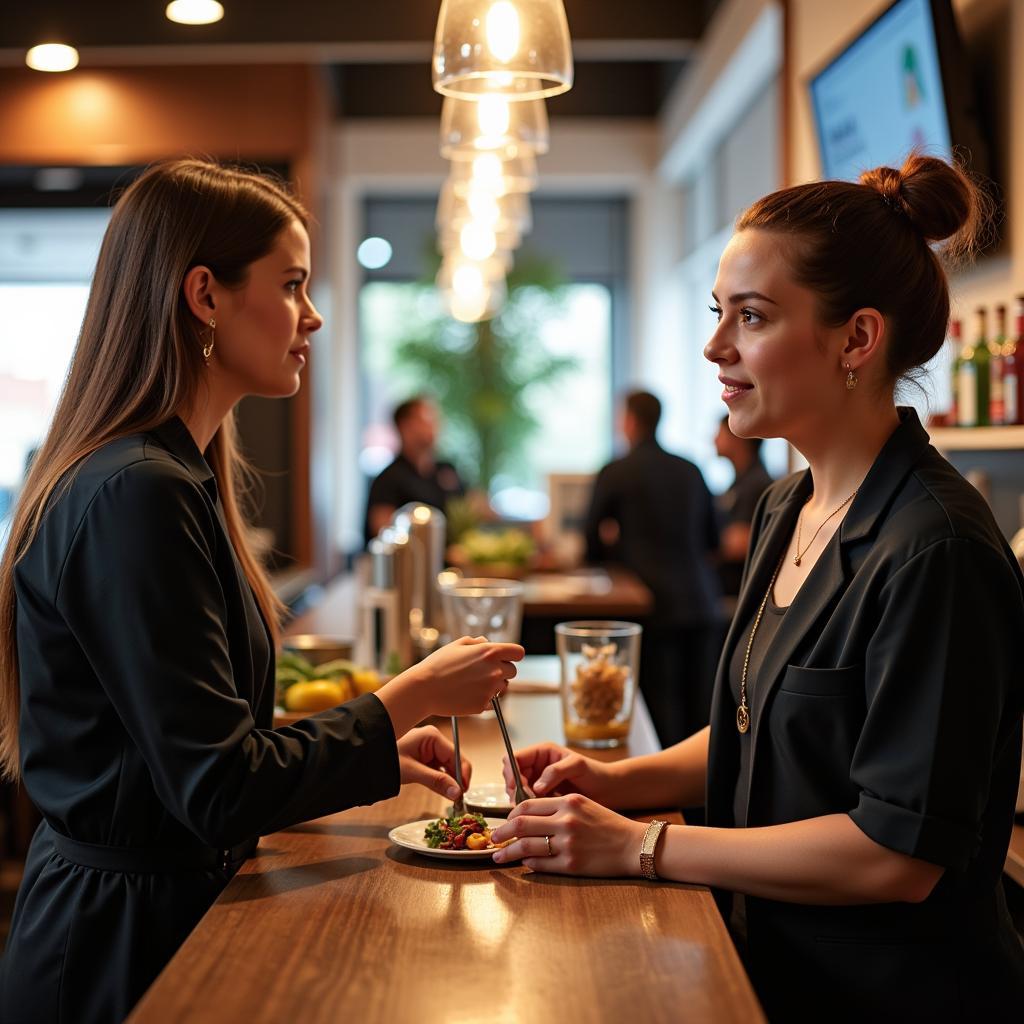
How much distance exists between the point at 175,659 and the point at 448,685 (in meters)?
0.34

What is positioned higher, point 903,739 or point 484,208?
point 484,208

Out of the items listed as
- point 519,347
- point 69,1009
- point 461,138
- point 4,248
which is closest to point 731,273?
point 69,1009

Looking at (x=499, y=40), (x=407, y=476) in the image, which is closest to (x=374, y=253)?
(x=407, y=476)

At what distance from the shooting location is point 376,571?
283 centimetres

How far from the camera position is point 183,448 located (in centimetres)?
153

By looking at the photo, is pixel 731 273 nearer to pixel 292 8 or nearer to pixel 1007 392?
pixel 1007 392

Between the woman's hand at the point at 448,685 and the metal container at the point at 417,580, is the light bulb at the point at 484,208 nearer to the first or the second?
the metal container at the point at 417,580

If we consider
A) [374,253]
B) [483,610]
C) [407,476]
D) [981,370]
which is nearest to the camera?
[483,610]

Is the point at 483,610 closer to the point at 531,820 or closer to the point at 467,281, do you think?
the point at 531,820

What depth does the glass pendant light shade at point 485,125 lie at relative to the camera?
284cm

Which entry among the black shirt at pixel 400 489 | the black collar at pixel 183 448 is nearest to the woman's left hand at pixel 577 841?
the black collar at pixel 183 448

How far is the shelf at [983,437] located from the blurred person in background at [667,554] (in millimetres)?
2048

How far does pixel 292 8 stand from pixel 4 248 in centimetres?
270

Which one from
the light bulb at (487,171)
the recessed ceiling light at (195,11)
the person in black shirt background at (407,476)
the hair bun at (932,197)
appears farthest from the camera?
the person in black shirt background at (407,476)
